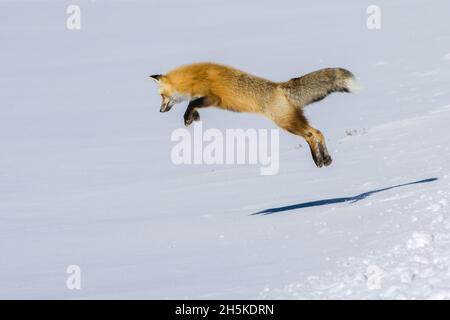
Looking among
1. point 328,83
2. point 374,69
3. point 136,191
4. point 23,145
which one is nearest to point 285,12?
point 374,69

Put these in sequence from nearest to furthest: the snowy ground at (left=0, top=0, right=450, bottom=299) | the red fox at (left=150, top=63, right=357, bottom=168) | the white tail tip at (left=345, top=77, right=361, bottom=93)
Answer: the snowy ground at (left=0, top=0, right=450, bottom=299) < the white tail tip at (left=345, top=77, right=361, bottom=93) < the red fox at (left=150, top=63, right=357, bottom=168)

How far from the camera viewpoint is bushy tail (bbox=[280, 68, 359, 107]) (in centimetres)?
697

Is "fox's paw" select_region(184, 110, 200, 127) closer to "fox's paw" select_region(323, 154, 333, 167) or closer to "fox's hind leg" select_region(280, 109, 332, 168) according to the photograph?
"fox's hind leg" select_region(280, 109, 332, 168)

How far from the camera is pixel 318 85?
7121 millimetres

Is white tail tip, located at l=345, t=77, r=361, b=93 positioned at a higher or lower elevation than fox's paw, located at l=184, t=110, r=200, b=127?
higher

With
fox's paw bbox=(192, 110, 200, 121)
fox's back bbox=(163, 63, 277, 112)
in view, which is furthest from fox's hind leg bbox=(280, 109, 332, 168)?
fox's paw bbox=(192, 110, 200, 121)

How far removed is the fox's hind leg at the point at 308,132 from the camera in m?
7.29

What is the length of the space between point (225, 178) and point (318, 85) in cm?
412

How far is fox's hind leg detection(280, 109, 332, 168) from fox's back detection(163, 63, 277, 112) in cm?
26

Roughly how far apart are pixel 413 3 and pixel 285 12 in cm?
499

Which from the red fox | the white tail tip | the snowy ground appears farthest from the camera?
the red fox

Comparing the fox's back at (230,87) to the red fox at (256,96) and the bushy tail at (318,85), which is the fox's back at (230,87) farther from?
the bushy tail at (318,85)

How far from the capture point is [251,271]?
208 inches

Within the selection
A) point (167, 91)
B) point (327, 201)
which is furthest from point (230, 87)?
point (327, 201)
